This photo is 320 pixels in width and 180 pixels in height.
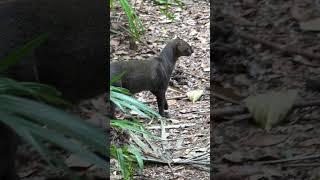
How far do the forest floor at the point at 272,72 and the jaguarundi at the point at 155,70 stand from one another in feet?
2.99

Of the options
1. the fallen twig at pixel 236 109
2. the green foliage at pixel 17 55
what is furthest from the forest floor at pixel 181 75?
the green foliage at pixel 17 55

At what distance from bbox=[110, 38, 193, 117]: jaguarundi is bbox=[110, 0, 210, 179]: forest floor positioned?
0.04 meters

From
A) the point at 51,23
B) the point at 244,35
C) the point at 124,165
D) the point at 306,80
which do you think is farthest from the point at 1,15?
the point at 124,165

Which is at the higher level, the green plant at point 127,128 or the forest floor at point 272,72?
the forest floor at point 272,72

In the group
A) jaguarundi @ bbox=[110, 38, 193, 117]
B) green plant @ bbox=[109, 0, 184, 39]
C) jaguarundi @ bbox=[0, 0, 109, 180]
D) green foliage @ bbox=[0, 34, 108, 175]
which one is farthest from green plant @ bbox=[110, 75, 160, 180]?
green foliage @ bbox=[0, 34, 108, 175]

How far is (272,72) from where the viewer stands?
111cm

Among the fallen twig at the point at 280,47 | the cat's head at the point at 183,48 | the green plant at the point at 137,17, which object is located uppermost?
the fallen twig at the point at 280,47

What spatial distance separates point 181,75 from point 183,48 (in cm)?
20

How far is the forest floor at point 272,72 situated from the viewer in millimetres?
1102

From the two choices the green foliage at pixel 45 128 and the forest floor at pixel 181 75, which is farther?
the forest floor at pixel 181 75

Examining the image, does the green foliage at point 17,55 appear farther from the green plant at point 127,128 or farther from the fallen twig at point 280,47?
the green plant at point 127,128

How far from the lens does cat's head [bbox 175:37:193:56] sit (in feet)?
6.94

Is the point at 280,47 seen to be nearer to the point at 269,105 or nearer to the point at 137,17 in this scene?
the point at 269,105

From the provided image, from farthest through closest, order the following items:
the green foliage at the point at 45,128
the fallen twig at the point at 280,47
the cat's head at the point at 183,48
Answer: the cat's head at the point at 183,48, the fallen twig at the point at 280,47, the green foliage at the point at 45,128
